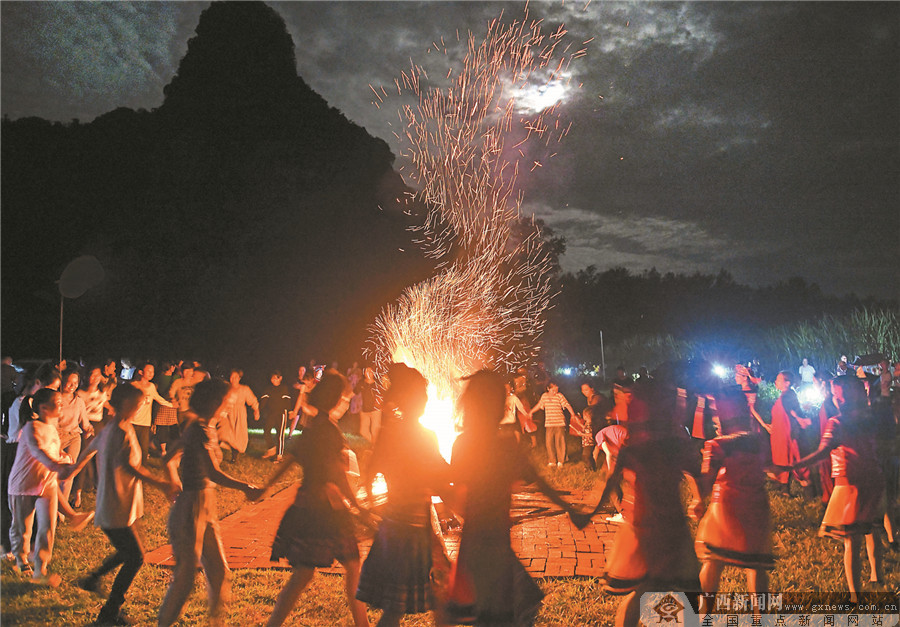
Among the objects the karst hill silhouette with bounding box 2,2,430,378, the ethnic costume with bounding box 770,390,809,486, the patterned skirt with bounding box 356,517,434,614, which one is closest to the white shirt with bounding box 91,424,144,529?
the patterned skirt with bounding box 356,517,434,614

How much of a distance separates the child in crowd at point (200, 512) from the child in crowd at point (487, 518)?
65.8 inches

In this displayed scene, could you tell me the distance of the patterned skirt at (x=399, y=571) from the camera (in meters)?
3.76

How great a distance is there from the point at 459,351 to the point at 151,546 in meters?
13.9

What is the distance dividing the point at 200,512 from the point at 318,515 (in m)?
0.85

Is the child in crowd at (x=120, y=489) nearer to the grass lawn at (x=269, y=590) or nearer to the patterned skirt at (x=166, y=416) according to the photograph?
the grass lawn at (x=269, y=590)

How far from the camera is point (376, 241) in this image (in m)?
24.5

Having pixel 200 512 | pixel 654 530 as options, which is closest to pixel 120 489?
pixel 200 512

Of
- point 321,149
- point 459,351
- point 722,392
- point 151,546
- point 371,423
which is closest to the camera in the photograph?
point 722,392

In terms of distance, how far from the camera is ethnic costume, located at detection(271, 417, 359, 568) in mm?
4188

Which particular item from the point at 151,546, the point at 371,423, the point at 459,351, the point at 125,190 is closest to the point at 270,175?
the point at 125,190

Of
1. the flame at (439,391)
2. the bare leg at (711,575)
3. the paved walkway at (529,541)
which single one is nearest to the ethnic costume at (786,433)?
the paved walkway at (529,541)

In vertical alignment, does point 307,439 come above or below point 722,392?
below

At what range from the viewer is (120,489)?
4789mm

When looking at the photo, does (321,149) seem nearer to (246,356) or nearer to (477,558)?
(246,356)
